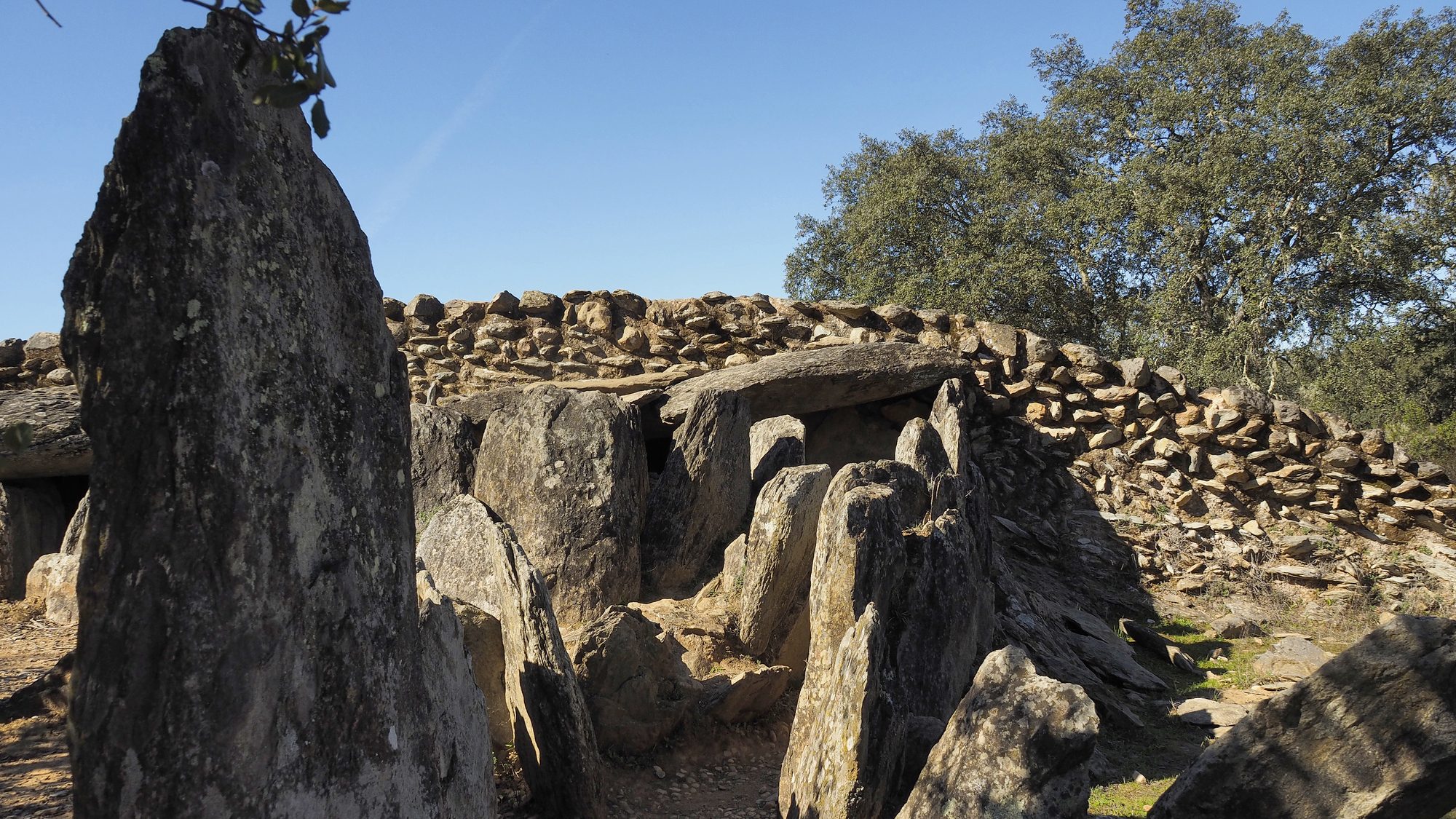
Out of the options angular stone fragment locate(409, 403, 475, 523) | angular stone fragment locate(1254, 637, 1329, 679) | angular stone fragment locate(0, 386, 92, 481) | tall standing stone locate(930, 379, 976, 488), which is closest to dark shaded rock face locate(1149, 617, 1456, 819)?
angular stone fragment locate(1254, 637, 1329, 679)

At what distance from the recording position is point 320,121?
5.80 feet

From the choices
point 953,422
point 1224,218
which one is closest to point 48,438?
point 953,422

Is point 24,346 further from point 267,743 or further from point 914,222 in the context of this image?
point 914,222

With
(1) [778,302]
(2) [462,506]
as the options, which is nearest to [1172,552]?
(1) [778,302]

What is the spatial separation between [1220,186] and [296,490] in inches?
588

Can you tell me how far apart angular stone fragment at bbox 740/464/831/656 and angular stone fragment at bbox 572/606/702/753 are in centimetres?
86

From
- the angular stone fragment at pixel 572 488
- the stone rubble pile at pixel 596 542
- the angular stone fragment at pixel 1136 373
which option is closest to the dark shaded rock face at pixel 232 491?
the stone rubble pile at pixel 596 542

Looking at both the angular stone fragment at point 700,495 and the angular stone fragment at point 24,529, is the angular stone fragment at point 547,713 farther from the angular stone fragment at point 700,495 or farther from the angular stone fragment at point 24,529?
the angular stone fragment at point 24,529

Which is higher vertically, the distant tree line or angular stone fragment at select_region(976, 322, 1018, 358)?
the distant tree line

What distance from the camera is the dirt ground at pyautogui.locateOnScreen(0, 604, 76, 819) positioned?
12.0 feet

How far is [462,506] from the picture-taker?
5.46m

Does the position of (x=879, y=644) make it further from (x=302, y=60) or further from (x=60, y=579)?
(x=60, y=579)

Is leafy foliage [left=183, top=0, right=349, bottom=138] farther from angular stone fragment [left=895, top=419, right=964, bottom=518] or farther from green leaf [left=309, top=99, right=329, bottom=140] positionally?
angular stone fragment [left=895, top=419, right=964, bottom=518]

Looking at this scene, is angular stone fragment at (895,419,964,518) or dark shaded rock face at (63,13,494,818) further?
angular stone fragment at (895,419,964,518)
